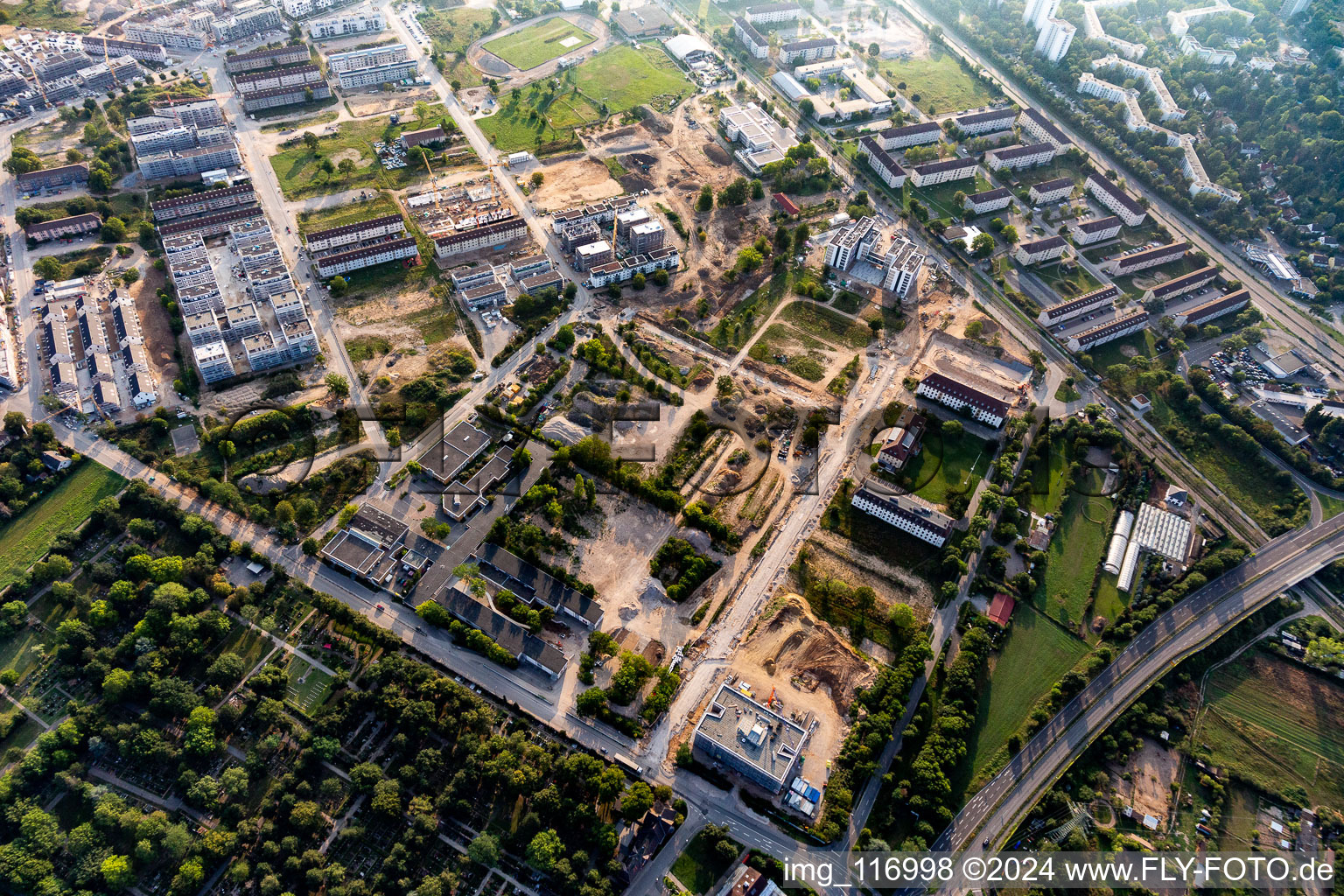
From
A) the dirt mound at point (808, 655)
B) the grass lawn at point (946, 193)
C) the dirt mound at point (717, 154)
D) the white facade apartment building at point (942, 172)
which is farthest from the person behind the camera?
the dirt mound at point (717, 154)

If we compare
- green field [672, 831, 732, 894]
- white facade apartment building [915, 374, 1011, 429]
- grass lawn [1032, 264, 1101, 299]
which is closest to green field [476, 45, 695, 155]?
grass lawn [1032, 264, 1101, 299]

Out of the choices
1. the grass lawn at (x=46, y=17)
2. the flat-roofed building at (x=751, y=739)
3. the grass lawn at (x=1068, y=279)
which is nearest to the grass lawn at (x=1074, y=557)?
the flat-roofed building at (x=751, y=739)

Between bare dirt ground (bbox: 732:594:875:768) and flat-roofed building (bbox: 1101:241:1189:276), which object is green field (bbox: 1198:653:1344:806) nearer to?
bare dirt ground (bbox: 732:594:875:768)

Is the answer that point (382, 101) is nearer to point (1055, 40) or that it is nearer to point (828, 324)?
point (828, 324)

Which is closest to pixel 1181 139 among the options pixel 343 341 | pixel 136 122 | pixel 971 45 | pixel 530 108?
pixel 971 45

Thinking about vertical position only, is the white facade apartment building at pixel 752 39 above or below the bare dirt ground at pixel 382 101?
above

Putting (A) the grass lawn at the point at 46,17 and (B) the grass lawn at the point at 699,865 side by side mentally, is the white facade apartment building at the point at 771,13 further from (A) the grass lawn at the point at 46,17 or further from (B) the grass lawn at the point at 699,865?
(B) the grass lawn at the point at 699,865
